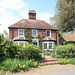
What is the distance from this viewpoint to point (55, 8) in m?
16.2

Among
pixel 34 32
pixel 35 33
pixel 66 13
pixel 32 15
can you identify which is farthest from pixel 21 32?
pixel 66 13

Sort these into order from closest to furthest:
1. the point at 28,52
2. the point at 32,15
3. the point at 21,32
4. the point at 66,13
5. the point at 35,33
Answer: the point at 28,52
the point at 66,13
the point at 21,32
the point at 35,33
the point at 32,15

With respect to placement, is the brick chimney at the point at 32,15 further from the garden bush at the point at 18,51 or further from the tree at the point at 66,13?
the garden bush at the point at 18,51

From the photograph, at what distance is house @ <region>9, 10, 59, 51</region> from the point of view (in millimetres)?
19516

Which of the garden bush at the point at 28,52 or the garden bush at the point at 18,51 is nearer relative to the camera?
the garden bush at the point at 18,51

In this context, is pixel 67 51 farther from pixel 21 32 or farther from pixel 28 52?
pixel 21 32

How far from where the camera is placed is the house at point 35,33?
768 inches

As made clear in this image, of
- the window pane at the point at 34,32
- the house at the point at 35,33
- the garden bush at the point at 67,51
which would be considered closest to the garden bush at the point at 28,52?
the garden bush at the point at 67,51

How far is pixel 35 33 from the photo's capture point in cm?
2073

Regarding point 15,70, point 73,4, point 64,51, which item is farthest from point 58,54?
point 73,4

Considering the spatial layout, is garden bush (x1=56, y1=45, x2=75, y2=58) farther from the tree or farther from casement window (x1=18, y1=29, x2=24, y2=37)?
casement window (x1=18, y1=29, x2=24, y2=37)

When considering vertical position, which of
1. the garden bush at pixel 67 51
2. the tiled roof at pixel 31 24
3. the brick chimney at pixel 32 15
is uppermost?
the brick chimney at pixel 32 15

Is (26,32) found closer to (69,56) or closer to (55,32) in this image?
(55,32)

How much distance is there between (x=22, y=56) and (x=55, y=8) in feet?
37.9
